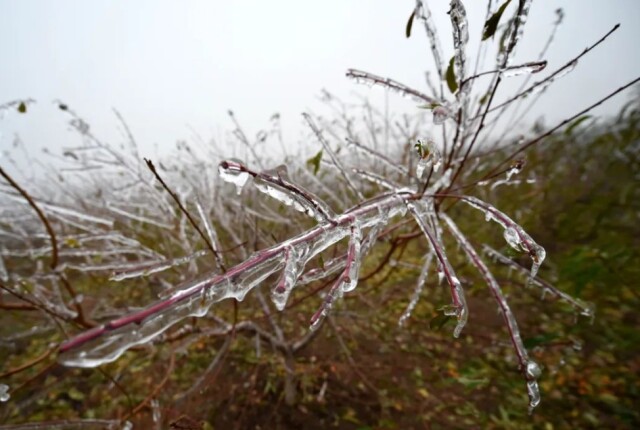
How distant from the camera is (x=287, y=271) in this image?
1.58ft

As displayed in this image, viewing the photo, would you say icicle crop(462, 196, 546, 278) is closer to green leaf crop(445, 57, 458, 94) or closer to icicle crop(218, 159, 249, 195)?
green leaf crop(445, 57, 458, 94)

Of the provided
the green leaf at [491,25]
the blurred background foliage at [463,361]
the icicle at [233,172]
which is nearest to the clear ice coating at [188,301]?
the icicle at [233,172]

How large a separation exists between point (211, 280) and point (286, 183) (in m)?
0.22

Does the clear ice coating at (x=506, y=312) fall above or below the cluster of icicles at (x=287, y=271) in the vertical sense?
below

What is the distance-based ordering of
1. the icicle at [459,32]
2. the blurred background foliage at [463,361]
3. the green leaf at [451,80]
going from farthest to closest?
the blurred background foliage at [463,361]
the green leaf at [451,80]
the icicle at [459,32]

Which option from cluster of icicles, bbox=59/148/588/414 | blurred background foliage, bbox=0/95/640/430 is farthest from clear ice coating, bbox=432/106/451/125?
blurred background foliage, bbox=0/95/640/430

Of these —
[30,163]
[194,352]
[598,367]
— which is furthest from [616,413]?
[30,163]

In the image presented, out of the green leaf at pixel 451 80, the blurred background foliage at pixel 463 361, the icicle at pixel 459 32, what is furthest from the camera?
the blurred background foliage at pixel 463 361

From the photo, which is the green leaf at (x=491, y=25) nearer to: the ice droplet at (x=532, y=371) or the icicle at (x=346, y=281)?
the icicle at (x=346, y=281)

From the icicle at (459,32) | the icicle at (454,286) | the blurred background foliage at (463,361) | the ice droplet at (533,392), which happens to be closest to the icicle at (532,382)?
the ice droplet at (533,392)

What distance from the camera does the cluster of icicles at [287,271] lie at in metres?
0.38

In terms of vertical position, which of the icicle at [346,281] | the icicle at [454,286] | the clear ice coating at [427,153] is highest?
the clear ice coating at [427,153]

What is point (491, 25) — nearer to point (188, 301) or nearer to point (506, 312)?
Result: point (506, 312)

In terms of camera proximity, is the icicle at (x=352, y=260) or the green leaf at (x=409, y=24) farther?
the green leaf at (x=409, y=24)
